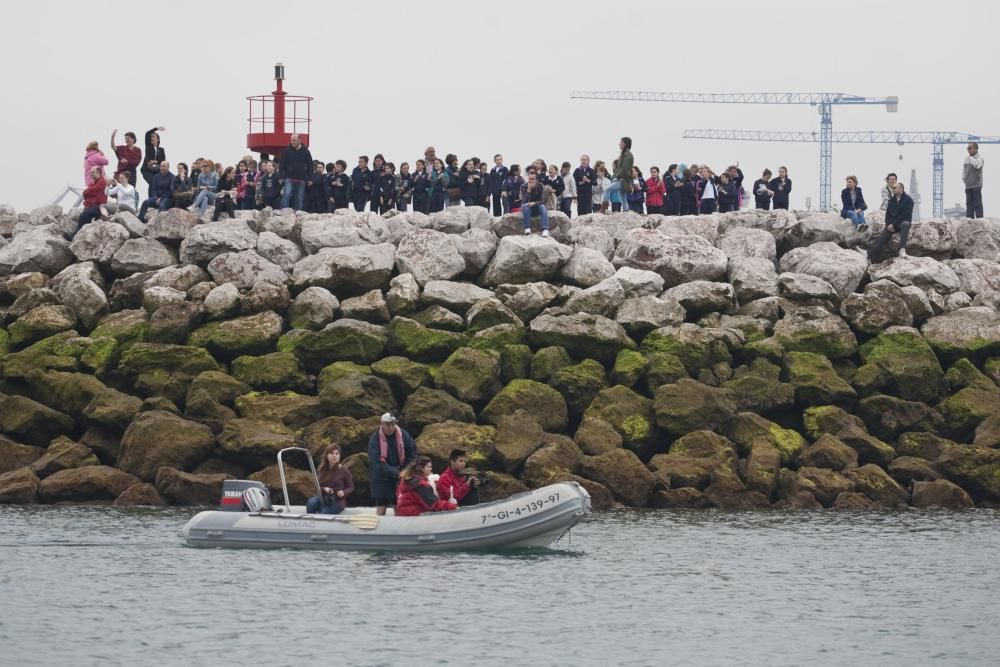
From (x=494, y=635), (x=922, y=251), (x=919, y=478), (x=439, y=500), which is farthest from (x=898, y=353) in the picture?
(x=494, y=635)

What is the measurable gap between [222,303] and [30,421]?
525 cm

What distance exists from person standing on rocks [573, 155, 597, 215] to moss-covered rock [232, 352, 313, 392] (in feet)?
32.1

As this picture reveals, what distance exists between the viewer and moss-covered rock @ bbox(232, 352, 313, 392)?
33969 millimetres

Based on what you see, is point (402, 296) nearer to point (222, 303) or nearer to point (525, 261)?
point (525, 261)

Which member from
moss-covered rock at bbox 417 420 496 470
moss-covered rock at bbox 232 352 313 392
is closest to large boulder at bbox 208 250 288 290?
moss-covered rock at bbox 232 352 313 392

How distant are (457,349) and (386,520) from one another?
8842mm

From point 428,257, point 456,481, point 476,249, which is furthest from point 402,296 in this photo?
point 456,481

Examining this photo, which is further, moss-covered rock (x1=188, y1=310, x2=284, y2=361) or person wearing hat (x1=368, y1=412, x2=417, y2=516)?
moss-covered rock (x1=188, y1=310, x2=284, y2=361)

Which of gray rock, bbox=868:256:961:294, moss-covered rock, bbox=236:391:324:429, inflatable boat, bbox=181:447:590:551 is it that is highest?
gray rock, bbox=868:256:961:294

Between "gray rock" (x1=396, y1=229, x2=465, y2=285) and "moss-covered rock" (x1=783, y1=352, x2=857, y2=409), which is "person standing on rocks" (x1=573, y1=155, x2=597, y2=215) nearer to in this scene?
"gray rock" (x1=396, y1=229, x2=465, y2=285)

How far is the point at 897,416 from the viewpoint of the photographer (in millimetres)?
33375

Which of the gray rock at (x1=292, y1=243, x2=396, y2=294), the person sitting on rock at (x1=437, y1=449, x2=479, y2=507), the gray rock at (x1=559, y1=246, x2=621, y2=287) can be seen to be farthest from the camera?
the gray rock at (x1=559, y1=246, x2=621, y2=287)

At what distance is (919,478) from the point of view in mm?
31797

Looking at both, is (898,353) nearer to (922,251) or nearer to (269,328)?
(922,251)
